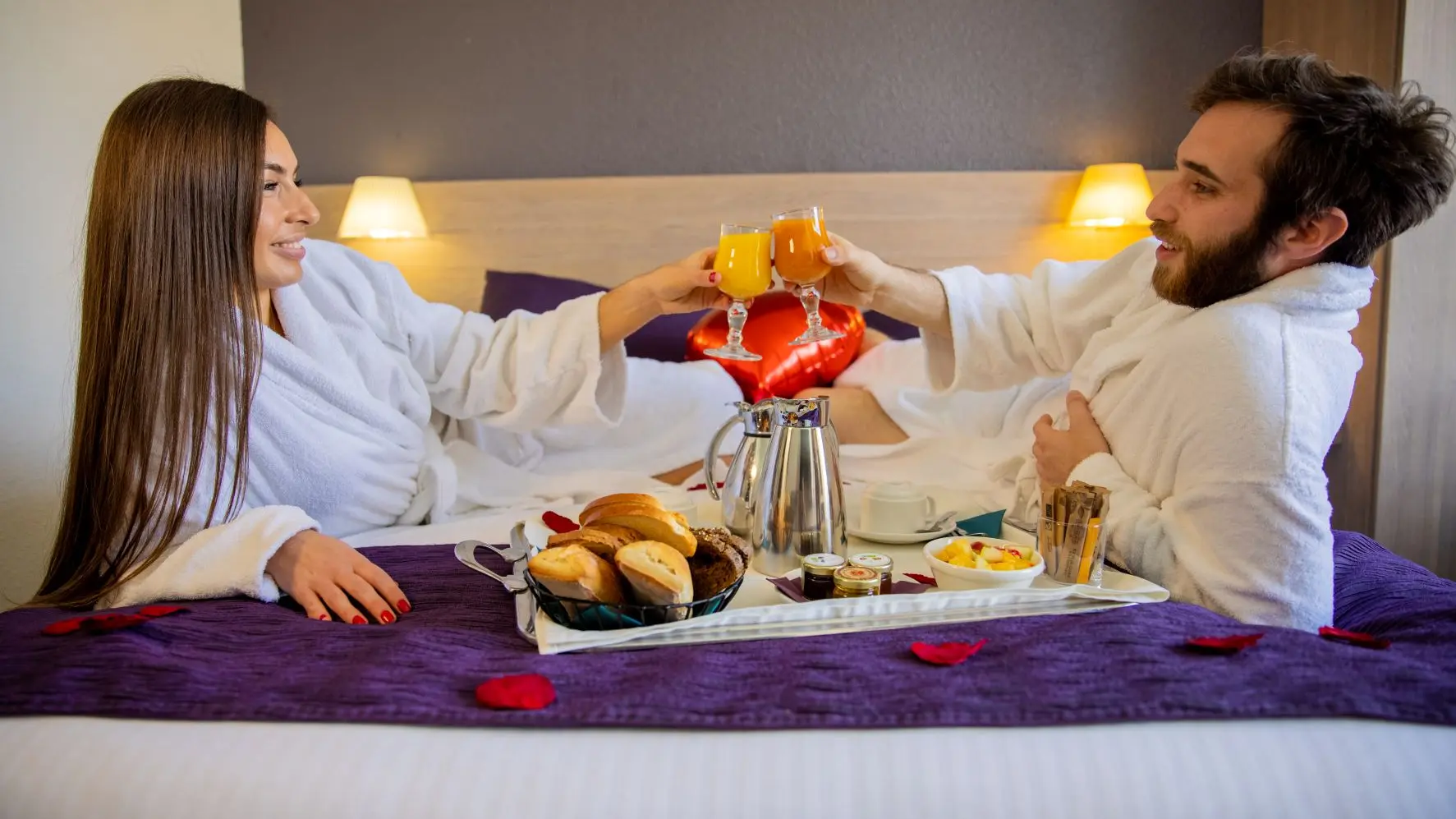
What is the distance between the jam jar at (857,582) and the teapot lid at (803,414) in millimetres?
209

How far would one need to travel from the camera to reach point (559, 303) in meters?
3.11

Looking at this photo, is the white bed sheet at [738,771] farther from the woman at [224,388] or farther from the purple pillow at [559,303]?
the purple pillow at [559,303]

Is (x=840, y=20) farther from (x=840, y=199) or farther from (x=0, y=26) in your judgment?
(x=0, y=26)

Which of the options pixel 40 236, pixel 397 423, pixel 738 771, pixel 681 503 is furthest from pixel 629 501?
pixel 40 236

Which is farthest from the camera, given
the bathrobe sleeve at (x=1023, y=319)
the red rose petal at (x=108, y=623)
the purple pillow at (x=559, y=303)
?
the purple pillow at (x=559, y=303)

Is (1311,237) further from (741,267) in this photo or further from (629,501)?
(629,501)

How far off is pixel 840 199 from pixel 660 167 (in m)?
0.68

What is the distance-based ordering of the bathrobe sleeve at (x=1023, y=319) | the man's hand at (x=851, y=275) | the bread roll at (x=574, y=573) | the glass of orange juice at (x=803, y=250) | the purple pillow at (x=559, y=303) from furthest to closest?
1. the purple pillow at (x=559, y=303)
2. the bathrobe sleeve at (x=1023, y=319)
3. the man's hand at (x=851, y=275)
4. the glass of orange juice at (x=803, y=250)
5. the bread roll at (x=574, y=573)

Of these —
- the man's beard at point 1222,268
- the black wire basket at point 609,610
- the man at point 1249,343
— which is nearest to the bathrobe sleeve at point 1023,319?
the man at point 1249,343

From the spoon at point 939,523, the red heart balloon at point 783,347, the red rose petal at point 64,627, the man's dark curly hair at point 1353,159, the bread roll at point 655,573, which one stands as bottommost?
the red rose petal at point 64,627

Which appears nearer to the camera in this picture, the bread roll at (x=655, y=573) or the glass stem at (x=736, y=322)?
the bread roll at (x=655, y=573)

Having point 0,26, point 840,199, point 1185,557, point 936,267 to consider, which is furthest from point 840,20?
point 1185,557

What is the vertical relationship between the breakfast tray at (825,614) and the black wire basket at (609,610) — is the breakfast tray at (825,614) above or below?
below

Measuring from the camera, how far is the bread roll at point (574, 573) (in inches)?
38.9
